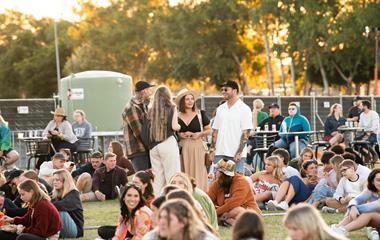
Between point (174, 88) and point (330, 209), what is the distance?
274 ft

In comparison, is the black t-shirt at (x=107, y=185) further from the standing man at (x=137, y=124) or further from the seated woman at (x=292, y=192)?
the standing man at (x=137, y=124)

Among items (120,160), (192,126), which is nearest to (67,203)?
(192,126)

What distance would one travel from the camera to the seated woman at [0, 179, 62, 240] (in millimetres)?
11734

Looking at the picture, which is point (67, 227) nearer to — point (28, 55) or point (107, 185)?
point (107, 185)

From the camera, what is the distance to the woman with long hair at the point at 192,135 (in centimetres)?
1378

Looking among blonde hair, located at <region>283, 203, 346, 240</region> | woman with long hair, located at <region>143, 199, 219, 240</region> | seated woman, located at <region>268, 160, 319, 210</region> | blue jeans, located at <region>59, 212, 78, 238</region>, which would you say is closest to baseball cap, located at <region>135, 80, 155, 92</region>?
blue jeans, located at <region>59, 212, 78, 238</region>

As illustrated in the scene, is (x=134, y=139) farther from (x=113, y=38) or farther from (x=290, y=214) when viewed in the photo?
(x=113, y=38)

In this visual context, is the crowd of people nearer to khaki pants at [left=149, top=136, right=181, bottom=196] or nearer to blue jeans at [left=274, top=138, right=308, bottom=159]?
khaki pants at [left=149, top=136, right=181, bottom=196]

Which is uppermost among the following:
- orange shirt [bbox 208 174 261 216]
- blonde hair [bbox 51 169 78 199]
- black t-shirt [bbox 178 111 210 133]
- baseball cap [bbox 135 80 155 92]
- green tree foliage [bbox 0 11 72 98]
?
green tree foliage [bbox 0 11 72 98]

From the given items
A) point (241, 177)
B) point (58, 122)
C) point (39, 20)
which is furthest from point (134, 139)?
point (39, 20)

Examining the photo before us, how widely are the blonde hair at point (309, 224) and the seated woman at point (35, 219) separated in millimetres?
4821

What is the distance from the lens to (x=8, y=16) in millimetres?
112625

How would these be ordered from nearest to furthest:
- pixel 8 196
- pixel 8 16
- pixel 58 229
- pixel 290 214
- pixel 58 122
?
pixel 290 214, pixel 58 229, pixel 8 196, pixel 58 122, pixel 8 16

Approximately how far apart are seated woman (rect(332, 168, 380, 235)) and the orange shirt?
1582mm
